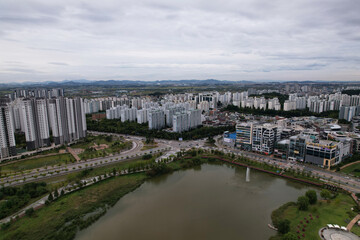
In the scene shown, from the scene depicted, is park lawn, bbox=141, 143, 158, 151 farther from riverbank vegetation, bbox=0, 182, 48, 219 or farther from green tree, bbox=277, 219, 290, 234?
green tree, bbox=277, 219, 290, 234

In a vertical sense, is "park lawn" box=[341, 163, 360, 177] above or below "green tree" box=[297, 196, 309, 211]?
below

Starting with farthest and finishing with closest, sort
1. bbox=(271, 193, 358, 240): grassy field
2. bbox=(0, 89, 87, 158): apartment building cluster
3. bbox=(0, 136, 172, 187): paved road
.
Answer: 1. bbox=(0, 89, 87, 158): apartment building cluster
2. bbox=(0, 136, 172, 187): paved road
3. bbox=(271, 193, 358, 240): grassy field

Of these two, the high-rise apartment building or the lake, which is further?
the high-rise apartment building

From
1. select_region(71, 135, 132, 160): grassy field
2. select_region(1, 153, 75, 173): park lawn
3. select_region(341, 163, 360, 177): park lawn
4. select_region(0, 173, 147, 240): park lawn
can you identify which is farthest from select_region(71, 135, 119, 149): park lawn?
select_region(341, 163, 360, 177): park lawn

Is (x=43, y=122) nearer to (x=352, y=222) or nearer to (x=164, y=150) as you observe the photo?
(x=164, y=150)

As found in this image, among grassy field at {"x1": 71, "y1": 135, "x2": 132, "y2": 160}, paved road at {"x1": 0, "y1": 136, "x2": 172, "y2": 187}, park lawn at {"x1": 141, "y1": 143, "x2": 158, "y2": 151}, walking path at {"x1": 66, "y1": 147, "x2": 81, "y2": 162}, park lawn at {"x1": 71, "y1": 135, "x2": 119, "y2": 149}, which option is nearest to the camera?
paved road at {"x1": 0, "y1": 136, "x2": 172, "y2": 187}

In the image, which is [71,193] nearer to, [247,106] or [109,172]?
[109,172]
